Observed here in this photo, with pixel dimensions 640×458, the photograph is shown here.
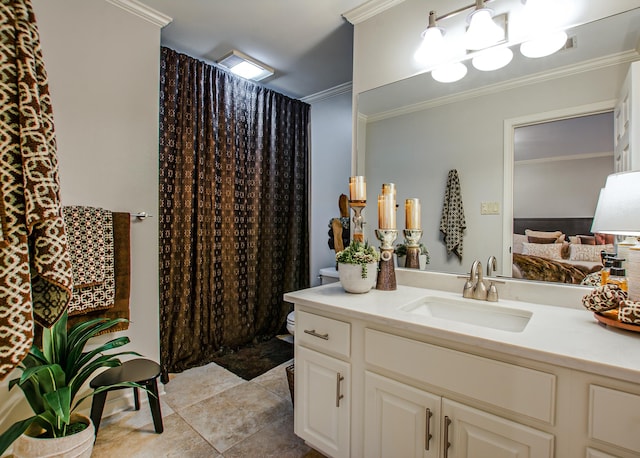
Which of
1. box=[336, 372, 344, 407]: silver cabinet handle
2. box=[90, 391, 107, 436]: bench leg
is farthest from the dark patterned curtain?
box=[336, 372, 344, 407]: silver cabinet handle

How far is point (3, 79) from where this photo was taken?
2.26 feet

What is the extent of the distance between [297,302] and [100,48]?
1846mm

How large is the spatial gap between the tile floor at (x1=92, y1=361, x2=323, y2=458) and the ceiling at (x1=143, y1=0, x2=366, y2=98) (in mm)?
2468

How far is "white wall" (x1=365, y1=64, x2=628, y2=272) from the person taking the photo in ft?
4.45

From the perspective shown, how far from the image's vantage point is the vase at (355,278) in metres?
1.56

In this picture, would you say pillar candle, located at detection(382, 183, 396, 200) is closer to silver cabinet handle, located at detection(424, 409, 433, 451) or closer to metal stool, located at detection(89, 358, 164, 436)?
silver cabinet handle, located at detection(424, 409, 433, 451)

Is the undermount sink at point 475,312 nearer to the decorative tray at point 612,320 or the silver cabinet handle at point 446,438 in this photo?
the decorative tray at point 612,320

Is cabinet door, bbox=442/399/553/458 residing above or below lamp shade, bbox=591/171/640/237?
below

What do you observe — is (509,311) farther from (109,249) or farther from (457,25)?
(109,249)

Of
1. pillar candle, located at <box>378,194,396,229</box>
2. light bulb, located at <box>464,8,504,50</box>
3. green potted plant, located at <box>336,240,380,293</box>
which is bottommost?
green potted plant, located at <box>336,240,380,293</box>

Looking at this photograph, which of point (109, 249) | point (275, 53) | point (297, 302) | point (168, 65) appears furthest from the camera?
point (275, 53)

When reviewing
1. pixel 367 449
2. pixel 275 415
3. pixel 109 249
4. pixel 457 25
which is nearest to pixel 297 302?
pixel 367 449

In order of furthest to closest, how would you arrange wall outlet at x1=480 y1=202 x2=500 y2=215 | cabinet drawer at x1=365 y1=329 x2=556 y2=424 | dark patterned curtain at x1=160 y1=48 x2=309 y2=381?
1. dark patterned curtain at x1=160 y1=48 x2=309 y2=381
2. wall outlet at x1=480 y1=202 x2=500 y2=215
3. cabinet drawer at x1=365 y1=329 x2=556 y2=424

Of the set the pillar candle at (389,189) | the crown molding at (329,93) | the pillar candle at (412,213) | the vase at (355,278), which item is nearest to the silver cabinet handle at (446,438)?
the vase at (355,278)
